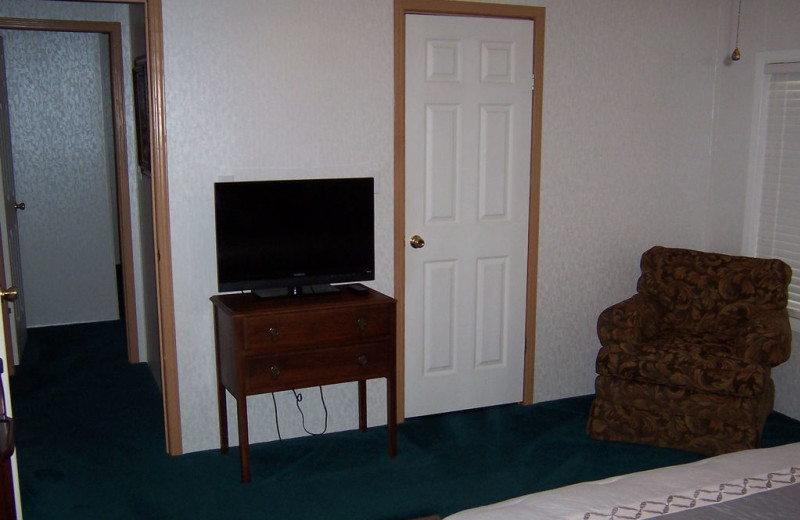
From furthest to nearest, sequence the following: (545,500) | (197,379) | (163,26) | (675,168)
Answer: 1. (675,168)
2. (197,379)
3. (163,26)
4. (545,500)

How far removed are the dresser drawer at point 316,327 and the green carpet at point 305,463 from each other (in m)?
0.60

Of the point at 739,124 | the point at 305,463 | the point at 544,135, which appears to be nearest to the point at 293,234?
the point at 305,463

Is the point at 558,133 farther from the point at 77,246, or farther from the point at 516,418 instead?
the point at 77,246

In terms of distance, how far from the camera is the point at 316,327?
333cm

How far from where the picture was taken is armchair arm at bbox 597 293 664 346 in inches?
148

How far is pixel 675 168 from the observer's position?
438cm

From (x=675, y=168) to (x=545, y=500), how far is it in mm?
2942

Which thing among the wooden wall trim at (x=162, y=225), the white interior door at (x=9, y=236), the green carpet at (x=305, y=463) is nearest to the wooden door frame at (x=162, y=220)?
the wooden wall trim at (x=162, y=225)

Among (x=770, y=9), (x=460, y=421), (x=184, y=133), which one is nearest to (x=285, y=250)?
(x=184, y=133)

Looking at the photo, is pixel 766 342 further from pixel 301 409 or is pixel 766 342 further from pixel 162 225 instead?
pixel 162 225

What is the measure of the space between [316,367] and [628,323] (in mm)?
1497

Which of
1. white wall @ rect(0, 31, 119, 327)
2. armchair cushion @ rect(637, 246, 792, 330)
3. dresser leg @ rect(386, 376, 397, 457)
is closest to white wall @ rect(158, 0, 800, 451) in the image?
armchair cushion @ rect(637, 246, 792, 330)

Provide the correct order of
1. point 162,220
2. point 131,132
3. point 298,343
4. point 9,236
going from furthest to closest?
point 9,236
point 131,132
point 162,220
point 298,343

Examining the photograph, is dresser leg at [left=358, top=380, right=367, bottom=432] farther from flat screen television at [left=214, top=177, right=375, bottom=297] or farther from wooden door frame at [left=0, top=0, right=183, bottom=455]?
wooden door frame at [left=0, top=0, right=183, bottom=455]
